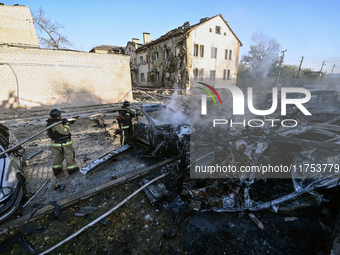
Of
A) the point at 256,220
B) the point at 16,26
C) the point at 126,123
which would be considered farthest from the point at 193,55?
the point at 256,220

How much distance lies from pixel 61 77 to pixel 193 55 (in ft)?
48.2

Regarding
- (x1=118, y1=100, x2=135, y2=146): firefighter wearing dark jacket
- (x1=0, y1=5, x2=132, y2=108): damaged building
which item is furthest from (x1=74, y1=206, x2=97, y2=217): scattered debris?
(x1=0, y1=5, x2=132, y2=108): damaged building

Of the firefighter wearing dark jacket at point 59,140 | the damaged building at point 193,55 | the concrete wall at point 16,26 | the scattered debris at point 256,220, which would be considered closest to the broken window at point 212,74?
the damaged building at point 193,55

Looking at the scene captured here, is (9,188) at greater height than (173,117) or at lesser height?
lesser

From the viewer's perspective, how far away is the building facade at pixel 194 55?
19047 millimetres

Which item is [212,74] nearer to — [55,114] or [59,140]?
[55,114]

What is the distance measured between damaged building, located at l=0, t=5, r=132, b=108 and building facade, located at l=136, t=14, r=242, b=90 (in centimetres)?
747

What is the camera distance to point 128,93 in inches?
649

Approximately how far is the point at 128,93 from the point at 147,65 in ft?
36.0

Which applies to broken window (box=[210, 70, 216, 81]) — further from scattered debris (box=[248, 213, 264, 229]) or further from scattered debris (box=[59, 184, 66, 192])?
scattered debris (box=[59, 184, 66, 192])

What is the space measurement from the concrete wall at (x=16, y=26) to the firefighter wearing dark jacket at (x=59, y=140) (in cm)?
1539

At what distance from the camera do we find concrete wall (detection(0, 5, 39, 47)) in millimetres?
12375

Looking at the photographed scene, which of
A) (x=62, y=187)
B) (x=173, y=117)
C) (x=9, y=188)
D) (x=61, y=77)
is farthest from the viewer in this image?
(x=61, y=77)

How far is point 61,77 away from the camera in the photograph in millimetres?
→ 12805
